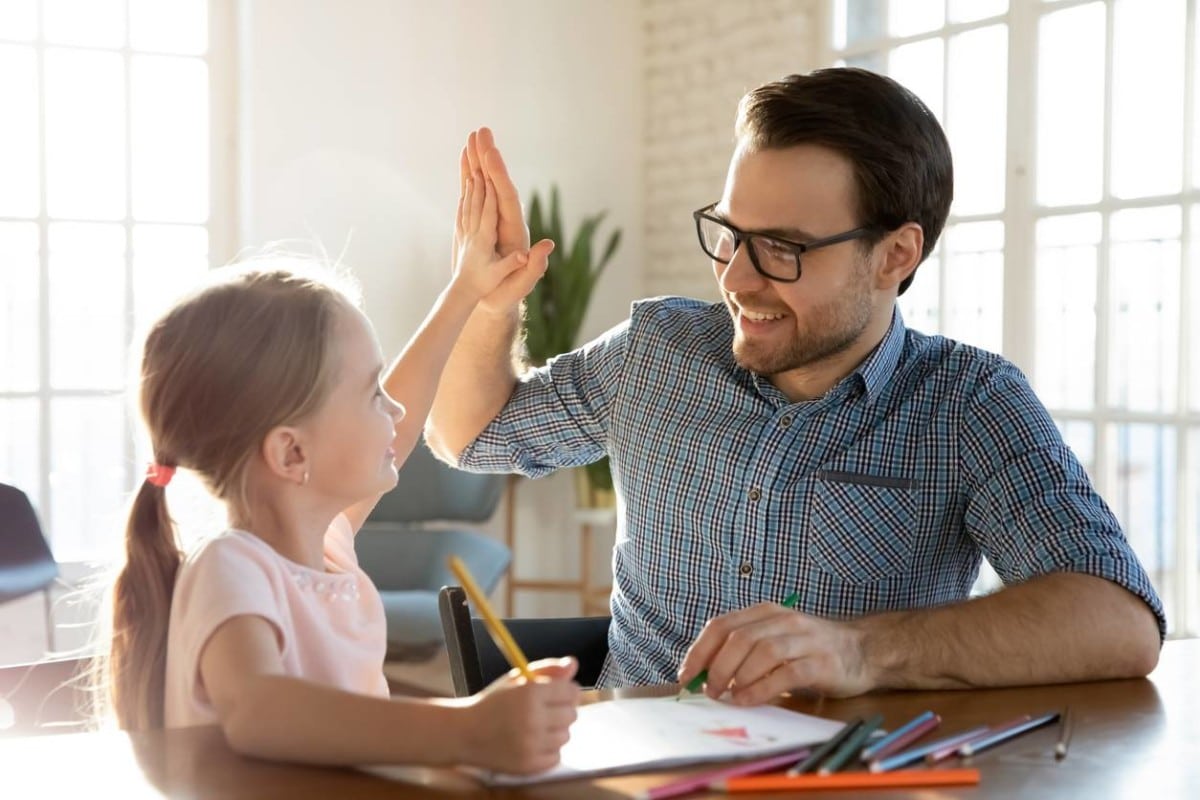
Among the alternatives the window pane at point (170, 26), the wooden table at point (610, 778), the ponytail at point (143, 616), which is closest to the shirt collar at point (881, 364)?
the wooden table at point (610, 778)

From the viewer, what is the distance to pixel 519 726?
3.49ft

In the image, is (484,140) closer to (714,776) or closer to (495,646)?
(495,646)

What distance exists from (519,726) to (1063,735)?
530 mm

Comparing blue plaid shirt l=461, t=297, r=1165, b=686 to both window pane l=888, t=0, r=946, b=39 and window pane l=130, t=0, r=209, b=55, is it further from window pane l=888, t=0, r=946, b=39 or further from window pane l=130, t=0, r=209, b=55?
window pane l=130, t=0, r=209, b=55

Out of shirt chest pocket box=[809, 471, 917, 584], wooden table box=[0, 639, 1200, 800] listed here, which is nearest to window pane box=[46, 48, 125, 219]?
shirt chest pocket box=[809, 471, 917, 584]

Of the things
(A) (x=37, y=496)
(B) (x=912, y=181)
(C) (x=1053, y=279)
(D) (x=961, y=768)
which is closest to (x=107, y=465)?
(A) (x=37, y=496)

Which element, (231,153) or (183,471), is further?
(231,153)

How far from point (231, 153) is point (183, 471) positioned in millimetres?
3917

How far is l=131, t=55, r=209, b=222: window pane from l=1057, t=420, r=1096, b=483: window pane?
309 centimetres

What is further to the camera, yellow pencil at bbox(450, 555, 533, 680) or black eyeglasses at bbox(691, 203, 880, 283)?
black eyeglasses at bbox(691, 203, 880, 283)

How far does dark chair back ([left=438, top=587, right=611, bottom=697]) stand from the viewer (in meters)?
1.85

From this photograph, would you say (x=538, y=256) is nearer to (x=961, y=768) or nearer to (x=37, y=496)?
(x=961, y=768)

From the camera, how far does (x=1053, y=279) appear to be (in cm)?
405

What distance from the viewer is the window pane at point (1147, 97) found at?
145 inches
